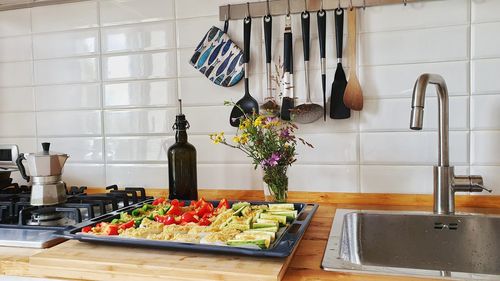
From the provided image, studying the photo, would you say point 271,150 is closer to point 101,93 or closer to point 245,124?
point 245,124

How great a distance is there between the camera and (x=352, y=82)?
118 centimetres

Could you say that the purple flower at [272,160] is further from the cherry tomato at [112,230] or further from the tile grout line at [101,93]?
the tile grout line at [101,93]

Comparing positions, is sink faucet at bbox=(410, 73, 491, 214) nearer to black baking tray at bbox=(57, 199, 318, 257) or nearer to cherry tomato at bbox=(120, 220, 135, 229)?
black baking tray at bbox=(57, 199, 318, 257)

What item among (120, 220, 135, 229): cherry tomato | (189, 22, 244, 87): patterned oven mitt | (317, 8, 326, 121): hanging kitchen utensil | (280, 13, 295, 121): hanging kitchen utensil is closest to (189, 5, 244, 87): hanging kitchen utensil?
(189, 22, 244, 87): patterned oven mitt

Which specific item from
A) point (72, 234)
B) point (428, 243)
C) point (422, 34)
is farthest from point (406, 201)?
point (72, 234)

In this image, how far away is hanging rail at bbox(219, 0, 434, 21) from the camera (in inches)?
46.6

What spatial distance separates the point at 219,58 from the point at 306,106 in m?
0.33

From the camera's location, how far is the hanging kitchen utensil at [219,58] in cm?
129

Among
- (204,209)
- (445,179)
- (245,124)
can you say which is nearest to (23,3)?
(245,124)

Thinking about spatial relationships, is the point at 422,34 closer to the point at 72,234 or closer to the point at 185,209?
the point at 185,209

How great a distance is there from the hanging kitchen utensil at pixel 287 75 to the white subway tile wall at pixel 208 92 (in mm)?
27

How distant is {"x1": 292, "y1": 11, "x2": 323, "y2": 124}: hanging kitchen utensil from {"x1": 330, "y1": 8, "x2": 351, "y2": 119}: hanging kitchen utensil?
46 mm

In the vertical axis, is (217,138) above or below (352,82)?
below

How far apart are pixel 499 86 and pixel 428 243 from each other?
0.48 m
